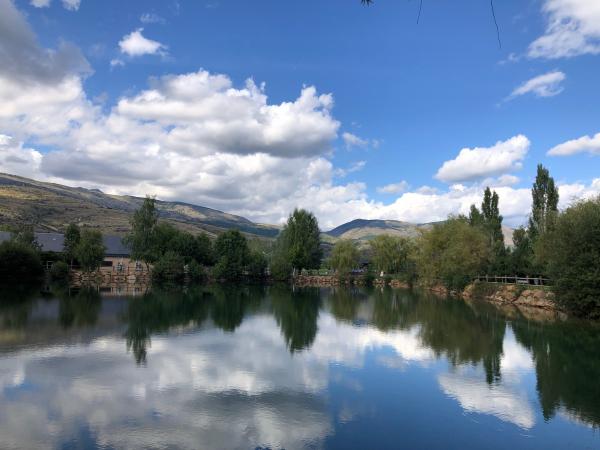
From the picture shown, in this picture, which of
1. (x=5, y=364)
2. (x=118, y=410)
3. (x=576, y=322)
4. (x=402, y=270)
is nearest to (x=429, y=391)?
(x=118, y=410)

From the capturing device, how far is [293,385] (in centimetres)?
1457

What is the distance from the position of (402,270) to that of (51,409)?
80.1 m

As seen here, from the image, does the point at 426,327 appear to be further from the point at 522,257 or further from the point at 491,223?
the point at 491,223

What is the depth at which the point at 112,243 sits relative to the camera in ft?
283

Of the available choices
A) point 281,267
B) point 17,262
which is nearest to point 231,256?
point 281,267

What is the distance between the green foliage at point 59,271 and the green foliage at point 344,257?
4617 centimetres

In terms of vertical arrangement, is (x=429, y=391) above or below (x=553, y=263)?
below

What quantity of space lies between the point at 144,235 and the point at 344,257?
3615 cm

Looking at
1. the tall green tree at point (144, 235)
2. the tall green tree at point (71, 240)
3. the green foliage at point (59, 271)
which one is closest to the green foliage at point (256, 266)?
the tall green tree at point (144, 235)

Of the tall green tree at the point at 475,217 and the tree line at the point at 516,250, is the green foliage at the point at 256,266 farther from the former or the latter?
the tall green tree at the point at 475,217

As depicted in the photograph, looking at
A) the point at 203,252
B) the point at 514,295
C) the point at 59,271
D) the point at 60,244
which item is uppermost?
the point at 60,244

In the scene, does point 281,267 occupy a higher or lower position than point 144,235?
lower

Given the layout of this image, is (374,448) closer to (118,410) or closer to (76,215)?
(118,410)

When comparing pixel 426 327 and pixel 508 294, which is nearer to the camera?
pixel 426 327
